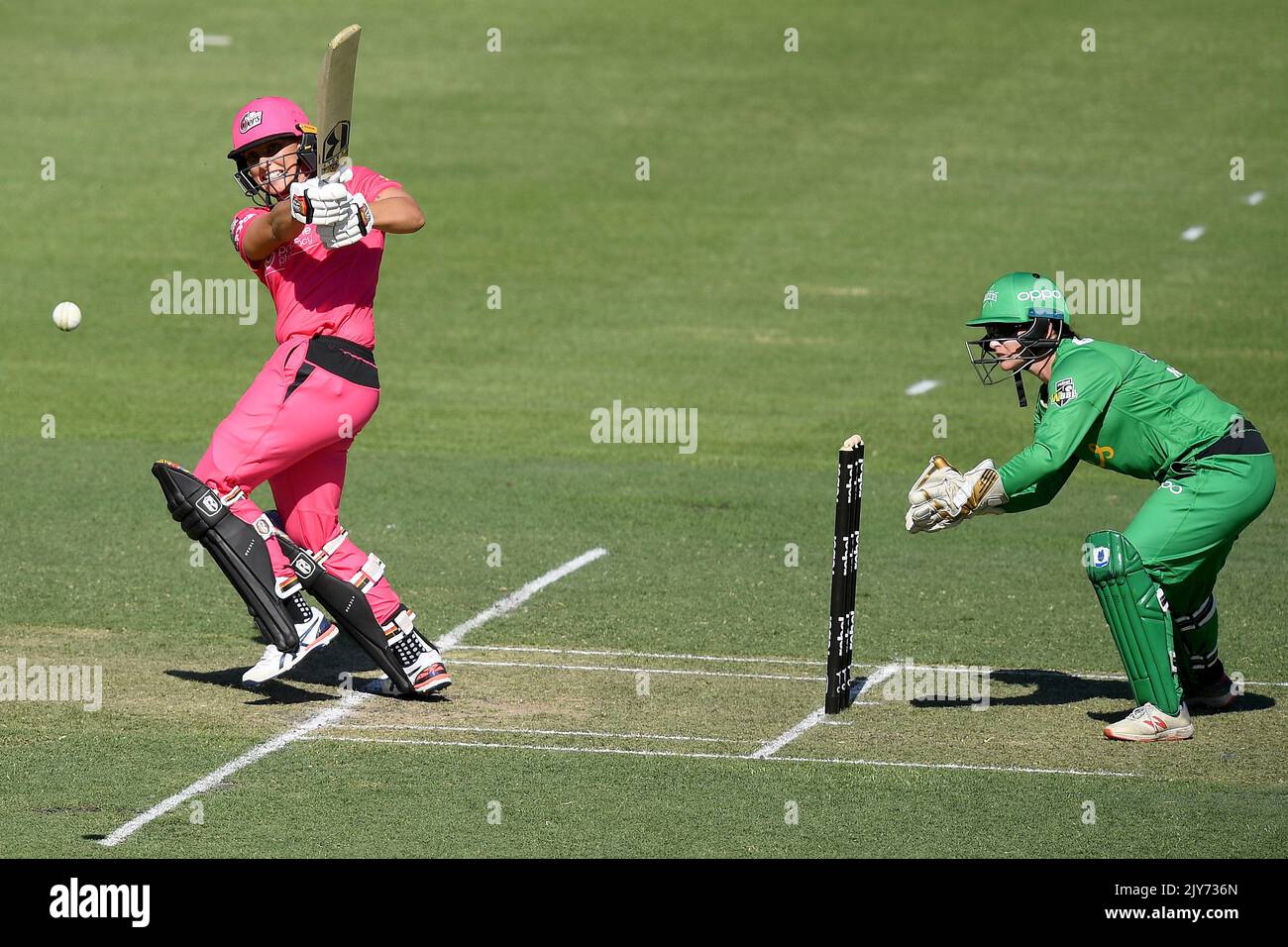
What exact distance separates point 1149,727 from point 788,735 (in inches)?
66.9

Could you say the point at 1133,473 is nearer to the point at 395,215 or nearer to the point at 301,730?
the point at 395,215

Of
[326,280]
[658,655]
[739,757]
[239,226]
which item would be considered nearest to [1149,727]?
[739,757]

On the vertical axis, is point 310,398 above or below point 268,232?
below

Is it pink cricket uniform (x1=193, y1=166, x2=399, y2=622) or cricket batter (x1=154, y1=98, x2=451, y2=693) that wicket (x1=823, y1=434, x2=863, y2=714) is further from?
pink cricket uniform (x1=193, y1=166, x2=399, y2=622)

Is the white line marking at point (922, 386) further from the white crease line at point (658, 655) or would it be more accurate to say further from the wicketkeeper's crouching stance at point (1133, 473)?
the wicketkeeper's crouching stance at point (1133, 473)

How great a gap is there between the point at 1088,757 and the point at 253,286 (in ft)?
54.4

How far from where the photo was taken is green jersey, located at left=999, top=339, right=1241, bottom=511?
8.65 m

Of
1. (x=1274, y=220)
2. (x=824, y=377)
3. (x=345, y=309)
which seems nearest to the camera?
(x=345, y=309)

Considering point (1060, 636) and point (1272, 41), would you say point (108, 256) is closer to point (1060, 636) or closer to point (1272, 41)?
point (1060, 636)

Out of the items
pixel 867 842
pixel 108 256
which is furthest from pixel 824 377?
pixel 867 842

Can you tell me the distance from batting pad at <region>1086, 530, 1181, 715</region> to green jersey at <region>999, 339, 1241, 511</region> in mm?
401

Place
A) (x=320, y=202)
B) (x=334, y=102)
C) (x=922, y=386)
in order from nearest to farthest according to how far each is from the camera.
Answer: (x=320, y=202) → (x=334, y=102) → (x=922, y=386)

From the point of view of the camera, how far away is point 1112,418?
29.0ft
